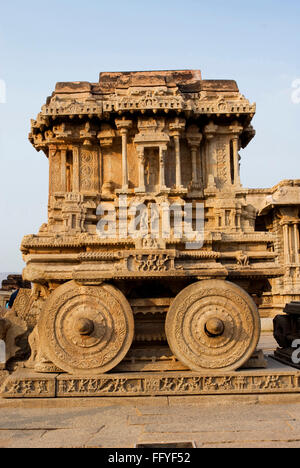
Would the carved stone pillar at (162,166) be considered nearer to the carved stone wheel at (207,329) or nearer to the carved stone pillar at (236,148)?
the carved stone pillar at (236,148)

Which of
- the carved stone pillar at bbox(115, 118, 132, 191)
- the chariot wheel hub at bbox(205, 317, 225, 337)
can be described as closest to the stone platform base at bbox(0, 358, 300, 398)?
the chariot wheel hub at bbox(205, 317, 225, 337)

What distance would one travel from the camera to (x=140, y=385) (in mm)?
5180

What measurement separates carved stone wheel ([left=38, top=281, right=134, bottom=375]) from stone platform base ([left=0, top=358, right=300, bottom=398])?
0.18 m

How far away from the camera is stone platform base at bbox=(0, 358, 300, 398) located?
5.11 metres

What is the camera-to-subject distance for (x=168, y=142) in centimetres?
1636

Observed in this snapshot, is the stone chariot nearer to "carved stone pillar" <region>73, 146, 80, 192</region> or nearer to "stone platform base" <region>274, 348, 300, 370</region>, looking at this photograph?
"carved stone pillar" <region>73, 146, 80, 192</region>

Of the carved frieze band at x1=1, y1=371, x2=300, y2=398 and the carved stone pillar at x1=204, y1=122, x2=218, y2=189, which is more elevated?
the carved stone pillar at x1=204, y1=122, x2=218, y2=189

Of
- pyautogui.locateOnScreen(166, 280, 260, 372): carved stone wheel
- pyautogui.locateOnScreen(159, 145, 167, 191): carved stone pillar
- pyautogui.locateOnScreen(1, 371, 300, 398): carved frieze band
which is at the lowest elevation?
pyautogui.locateOnScreen(1, 371, 300, 398): carved frieze band

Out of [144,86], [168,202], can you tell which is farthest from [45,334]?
[144,86]

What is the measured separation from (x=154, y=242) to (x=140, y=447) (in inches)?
110

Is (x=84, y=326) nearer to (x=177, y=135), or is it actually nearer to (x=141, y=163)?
(x=141, y=163)

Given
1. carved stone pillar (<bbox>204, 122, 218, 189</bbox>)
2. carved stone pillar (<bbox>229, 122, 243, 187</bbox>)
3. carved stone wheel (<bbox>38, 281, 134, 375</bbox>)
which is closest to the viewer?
carved stone wheel (<bbox>38, 281, 134, 375</bbox>)

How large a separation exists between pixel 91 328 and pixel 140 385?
92cm

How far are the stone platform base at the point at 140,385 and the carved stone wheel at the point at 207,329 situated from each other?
174mm
